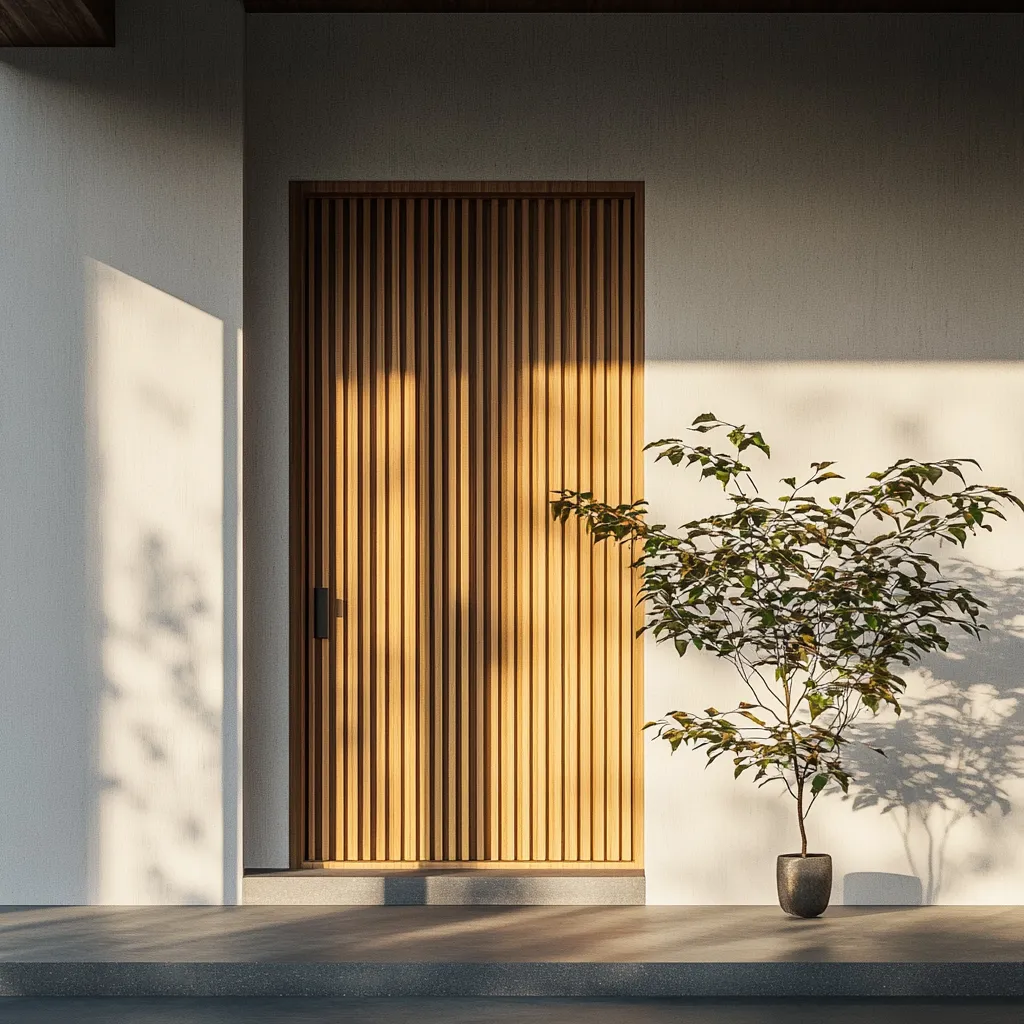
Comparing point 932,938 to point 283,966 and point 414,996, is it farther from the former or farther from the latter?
point 283,966

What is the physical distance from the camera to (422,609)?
16.0 feet

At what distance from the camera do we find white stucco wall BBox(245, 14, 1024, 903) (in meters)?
4.67

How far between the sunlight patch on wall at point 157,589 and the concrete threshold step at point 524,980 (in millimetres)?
715

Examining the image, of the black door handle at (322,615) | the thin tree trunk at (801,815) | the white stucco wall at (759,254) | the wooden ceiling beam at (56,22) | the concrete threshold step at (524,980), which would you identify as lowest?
the concrete threshold step at (524,980)

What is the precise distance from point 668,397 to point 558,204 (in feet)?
2.70

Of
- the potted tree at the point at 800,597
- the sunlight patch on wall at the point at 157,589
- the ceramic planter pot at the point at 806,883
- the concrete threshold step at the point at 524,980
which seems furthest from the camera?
the sunlight patch on wall at the point at 157,589

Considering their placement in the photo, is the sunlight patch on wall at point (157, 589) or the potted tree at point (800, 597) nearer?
the potted tree at point (800, 597)

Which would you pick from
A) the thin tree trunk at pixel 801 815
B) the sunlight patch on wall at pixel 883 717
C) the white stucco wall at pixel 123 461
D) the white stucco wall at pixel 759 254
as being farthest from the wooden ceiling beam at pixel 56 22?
the thin tree trunk at pixel 801 815

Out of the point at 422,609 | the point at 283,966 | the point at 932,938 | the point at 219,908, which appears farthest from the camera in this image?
the point at 422,609

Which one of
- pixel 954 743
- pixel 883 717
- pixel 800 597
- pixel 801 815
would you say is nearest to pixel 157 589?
pixel 800 597

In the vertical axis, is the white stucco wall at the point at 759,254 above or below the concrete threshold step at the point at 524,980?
above

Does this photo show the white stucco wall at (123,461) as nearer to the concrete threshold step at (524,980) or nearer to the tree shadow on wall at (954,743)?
the concrete threshold step at (524,980)

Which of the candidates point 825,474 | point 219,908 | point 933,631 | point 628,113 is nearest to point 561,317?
point 628,113

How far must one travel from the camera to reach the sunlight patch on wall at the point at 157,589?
4594mm
